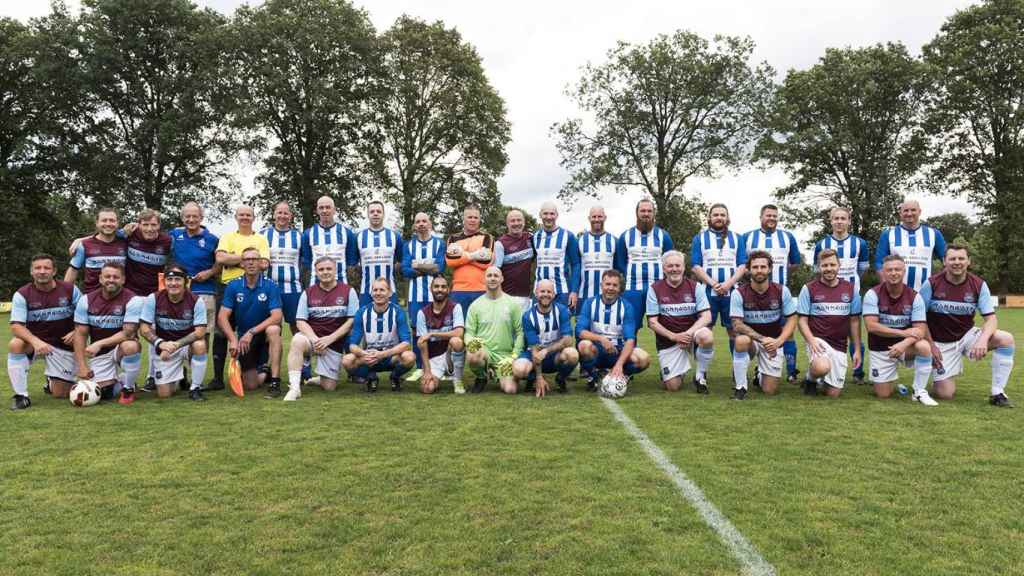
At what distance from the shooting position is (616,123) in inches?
1177

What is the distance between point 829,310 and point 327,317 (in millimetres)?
4926

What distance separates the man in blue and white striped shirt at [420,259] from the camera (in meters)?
7.24

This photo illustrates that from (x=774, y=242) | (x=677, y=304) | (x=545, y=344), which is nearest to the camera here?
(x=545, y=344)

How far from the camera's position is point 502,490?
338cm

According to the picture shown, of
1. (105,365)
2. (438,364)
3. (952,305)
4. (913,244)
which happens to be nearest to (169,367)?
(105,365)

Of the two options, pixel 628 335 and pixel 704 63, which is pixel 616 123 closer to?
pixel 704 63

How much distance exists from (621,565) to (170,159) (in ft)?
86.2

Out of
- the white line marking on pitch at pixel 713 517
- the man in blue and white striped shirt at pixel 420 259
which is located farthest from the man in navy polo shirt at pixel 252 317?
the white line marking on pitch at pixel 713 517

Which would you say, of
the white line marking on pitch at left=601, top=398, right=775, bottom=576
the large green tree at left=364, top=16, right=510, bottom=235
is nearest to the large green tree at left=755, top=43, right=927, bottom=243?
the large green tree at left=364, top=16, right=510, bottom=235

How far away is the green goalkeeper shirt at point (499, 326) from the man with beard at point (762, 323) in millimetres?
2065

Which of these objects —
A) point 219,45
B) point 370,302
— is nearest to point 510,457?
point 370,302

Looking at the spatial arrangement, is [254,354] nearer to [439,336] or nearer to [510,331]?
[439,336]

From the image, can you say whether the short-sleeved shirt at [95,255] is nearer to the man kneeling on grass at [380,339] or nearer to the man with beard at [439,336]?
Result: the man kneeling on grass at [380,339]

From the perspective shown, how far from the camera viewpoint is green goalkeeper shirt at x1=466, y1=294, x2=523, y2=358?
6.40 meters
